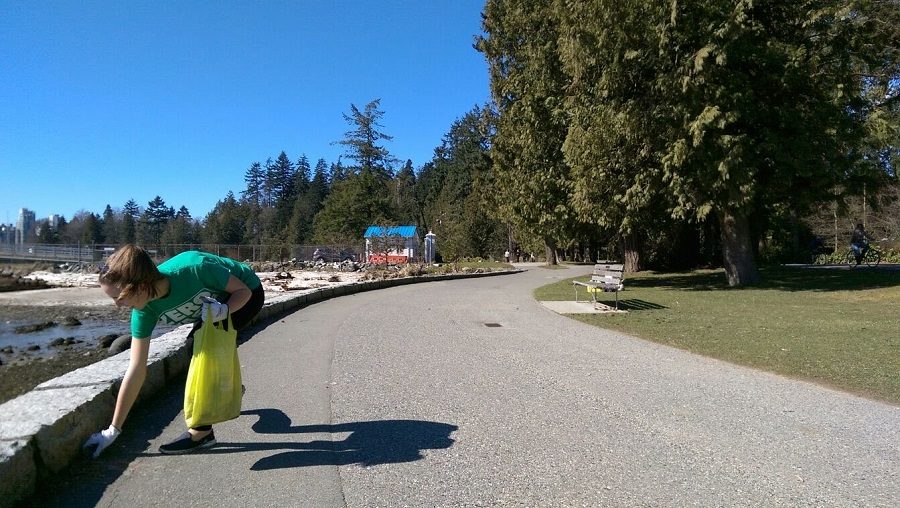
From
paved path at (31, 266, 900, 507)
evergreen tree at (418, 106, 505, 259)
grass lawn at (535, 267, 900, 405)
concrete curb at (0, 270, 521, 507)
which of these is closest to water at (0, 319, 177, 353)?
concrete curb at (0, 270, 521, 507)

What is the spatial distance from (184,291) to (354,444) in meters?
1.74

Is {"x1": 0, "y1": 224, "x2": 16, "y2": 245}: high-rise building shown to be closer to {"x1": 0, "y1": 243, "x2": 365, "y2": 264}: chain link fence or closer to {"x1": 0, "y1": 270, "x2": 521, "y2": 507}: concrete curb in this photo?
{"x1": 0, "y1": 243, "x2": 365, "y2": 264}: chain link fence

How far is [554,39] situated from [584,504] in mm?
22393

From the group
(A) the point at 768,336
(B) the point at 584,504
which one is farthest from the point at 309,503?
(A) the point at 768,336

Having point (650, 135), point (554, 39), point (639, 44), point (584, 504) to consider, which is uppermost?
point (554, 39)

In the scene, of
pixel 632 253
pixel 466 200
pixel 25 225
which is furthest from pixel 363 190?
pixel 25 225

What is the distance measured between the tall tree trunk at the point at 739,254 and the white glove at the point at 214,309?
19146 millimetres

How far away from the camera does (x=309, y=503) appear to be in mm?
3490

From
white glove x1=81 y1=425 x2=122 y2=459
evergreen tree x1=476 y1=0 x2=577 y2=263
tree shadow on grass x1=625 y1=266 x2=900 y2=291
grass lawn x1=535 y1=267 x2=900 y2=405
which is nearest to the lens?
white glove x1=81 y1=425 x2=122 y2=459

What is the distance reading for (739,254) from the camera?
20.0m

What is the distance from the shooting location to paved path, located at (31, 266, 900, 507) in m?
3.66

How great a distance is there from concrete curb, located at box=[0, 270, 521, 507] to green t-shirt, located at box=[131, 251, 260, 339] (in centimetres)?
79

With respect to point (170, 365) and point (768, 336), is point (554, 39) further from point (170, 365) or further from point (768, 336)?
point (170, 365)

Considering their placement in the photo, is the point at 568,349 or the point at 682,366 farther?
the point at 568,349
